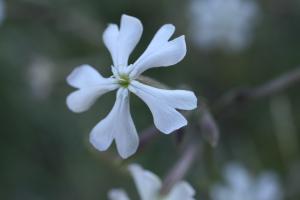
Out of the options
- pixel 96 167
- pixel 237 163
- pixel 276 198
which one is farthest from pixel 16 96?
pixel 276 198

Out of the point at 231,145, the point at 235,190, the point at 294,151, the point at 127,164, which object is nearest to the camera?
the point at 127,164

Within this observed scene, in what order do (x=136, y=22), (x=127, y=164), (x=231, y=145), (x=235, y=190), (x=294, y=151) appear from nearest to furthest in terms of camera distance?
(x=136, y=22), (x=127, y=164), (x=235, y=190), (x=294, y=151), (x=231, y=145)

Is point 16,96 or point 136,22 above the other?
point 16,96

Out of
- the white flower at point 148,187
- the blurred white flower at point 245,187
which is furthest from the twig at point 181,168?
the blurred white flower at point 245,187

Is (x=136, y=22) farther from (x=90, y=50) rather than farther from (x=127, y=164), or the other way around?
(x=90, y=50)

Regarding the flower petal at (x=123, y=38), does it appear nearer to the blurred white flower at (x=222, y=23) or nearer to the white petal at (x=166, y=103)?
the white petal at (x=166, y=103)

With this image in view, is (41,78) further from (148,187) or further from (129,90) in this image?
(129,90)

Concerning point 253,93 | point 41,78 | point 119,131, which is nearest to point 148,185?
point 119,131

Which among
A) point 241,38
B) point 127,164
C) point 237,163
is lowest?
point 127,164
